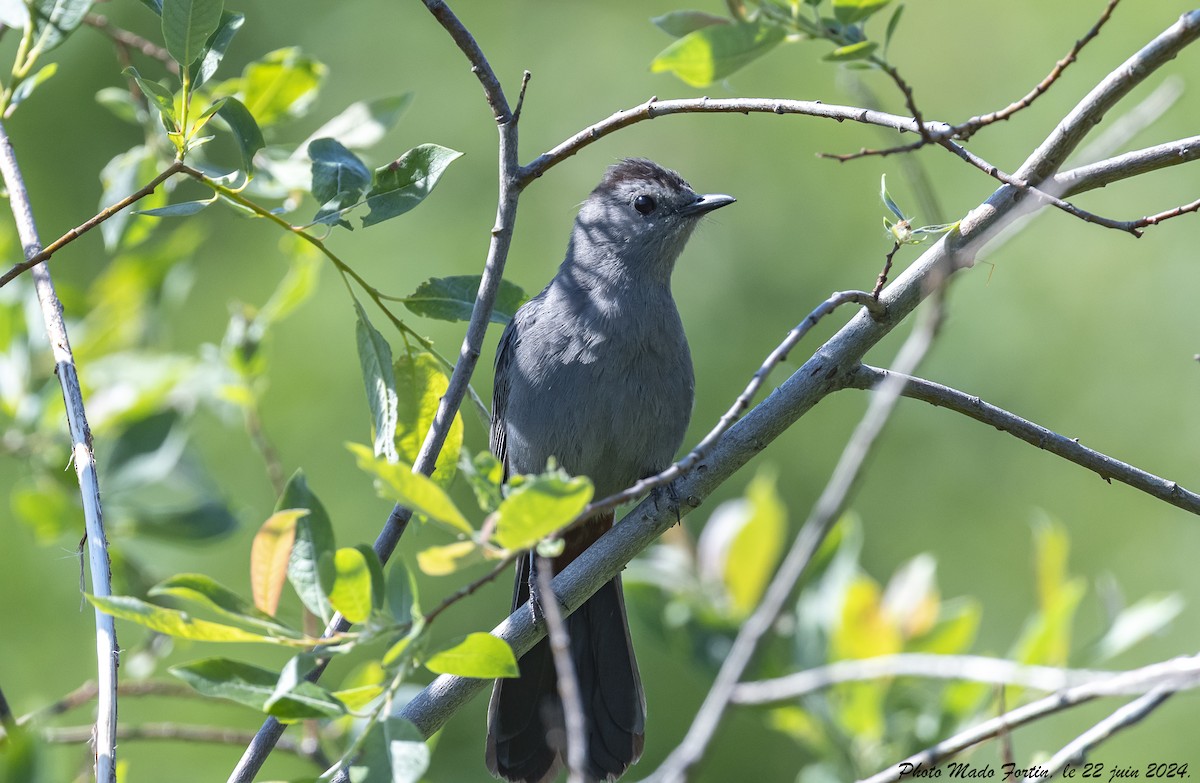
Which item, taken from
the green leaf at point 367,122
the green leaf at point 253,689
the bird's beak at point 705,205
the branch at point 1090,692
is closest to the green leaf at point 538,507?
the green leaf at point 253,689

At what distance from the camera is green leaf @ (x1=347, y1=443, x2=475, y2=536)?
6.00 ft

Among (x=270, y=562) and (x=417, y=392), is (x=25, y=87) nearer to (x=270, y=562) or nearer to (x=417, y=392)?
(x=417, y=392)

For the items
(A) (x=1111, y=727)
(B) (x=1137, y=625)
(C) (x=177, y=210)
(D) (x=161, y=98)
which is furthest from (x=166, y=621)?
(B) (x=1137, y=625)

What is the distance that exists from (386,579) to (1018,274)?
6.89m

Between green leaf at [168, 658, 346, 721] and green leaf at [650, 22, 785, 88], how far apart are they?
1451 millimetres

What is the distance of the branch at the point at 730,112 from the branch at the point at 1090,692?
1083mm

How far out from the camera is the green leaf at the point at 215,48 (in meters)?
2.47

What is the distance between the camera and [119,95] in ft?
11.1

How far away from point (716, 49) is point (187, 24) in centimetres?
111

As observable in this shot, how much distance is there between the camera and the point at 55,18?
2.68 meters

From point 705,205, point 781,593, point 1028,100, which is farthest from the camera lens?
point 705,205

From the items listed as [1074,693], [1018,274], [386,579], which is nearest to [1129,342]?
[1018,274]

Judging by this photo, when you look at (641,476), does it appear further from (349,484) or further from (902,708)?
(349,484)

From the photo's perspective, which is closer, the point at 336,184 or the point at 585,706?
the point at 336,184
